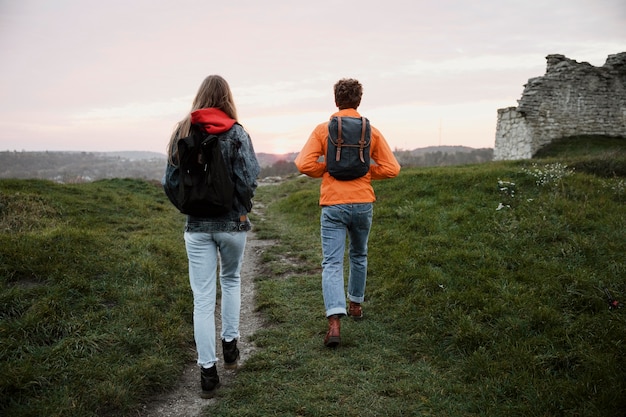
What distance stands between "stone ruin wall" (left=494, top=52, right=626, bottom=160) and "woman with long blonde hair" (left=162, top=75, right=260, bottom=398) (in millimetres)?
20330

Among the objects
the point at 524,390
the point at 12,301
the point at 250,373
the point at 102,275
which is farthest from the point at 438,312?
the point at 12,301

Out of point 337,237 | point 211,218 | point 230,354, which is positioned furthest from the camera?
point 337,237

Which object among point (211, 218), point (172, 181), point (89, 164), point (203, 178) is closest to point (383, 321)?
point (211, 218)

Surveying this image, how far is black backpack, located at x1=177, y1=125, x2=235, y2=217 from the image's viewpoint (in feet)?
11.7

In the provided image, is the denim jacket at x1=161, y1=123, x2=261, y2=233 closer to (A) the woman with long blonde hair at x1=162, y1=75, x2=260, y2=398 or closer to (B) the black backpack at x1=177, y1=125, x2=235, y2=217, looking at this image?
(A) the woman with long blonde hair at x1=162, y1=75, x2=260, y2=398

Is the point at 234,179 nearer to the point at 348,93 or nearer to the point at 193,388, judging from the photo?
the point at 348,93

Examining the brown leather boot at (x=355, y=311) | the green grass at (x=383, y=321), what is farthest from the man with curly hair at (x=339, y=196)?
the brown leather boot at (x=355, y=311)

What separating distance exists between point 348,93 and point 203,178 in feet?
6.58

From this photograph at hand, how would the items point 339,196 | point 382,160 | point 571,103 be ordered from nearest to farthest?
point 339,196 < point 382,160 < point 571,103

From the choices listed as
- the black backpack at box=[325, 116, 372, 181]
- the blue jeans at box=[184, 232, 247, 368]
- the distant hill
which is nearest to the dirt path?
the blue jeans at box=[184, 232, 247, 368]

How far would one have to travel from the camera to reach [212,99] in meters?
3.80

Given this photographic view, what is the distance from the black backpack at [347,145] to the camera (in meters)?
4.50

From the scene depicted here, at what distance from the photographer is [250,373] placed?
4090mm

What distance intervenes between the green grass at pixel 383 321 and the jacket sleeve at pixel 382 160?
1.84 meters
